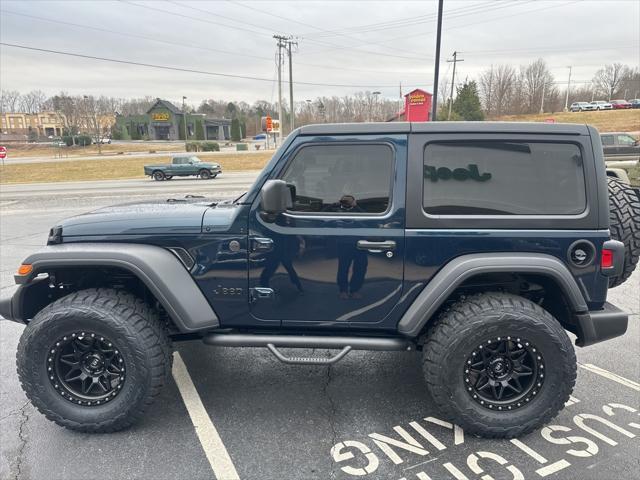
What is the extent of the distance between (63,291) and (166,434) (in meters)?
1.30

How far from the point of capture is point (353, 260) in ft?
8.95

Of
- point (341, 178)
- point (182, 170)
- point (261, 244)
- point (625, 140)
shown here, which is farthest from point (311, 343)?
point (182, 170)

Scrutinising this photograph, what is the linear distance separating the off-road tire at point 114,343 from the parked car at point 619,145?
853 inches

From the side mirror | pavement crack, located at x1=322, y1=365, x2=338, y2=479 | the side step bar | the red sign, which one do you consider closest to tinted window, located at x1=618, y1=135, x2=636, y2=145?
the red sign

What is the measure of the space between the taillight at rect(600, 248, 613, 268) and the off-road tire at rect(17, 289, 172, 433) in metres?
2.88

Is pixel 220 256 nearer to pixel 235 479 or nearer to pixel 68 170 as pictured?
pixel 235 479

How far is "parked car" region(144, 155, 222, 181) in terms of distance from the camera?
26156mm

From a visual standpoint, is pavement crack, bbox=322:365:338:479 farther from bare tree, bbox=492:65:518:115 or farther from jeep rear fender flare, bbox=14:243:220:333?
bare tree, bbox=492:65:518:115

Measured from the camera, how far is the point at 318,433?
2.83 m

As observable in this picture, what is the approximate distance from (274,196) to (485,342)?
5.26 feet

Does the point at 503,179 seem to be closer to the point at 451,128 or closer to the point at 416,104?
the point at 451,128

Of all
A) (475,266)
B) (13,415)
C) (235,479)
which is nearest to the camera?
(235,479)

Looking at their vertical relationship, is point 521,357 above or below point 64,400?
above

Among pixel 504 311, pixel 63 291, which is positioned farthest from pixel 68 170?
pixel 504 311
